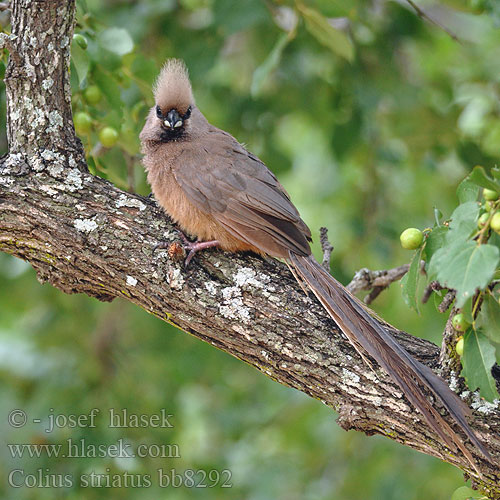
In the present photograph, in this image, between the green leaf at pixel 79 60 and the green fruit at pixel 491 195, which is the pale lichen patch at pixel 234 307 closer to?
the green fruit at pixel 491 195

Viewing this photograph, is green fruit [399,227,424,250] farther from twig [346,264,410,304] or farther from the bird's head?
the bird's head

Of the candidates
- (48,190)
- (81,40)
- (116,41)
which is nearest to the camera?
(48,190)

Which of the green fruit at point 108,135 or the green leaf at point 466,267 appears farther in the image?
the green fruit at point 108,135

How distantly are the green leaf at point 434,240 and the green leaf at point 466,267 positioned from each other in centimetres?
35

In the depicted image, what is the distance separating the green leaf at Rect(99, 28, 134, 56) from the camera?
3291mm

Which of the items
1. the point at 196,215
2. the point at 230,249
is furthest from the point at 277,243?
the point at 196,215

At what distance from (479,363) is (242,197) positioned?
1.50m

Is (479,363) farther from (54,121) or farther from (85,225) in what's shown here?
(54,121)

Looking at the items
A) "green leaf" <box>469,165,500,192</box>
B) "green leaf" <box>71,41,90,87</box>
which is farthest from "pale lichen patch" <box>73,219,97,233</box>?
"green leaf" <box>469,165,500,192</box>

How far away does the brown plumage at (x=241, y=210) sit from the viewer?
2420mm

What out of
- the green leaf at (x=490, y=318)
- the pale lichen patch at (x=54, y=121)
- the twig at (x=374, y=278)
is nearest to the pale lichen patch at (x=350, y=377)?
the green leaf at (x=490, y=318)

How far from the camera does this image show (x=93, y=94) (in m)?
3.51

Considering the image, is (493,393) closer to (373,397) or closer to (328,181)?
(373,397)

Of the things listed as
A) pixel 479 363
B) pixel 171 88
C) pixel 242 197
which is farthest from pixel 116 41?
pixel 479 363
